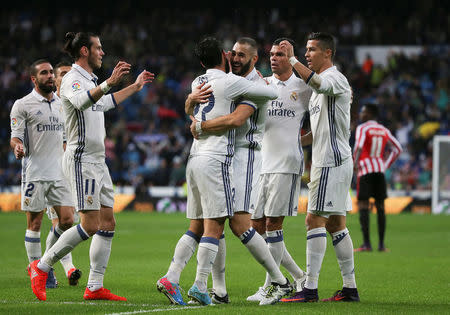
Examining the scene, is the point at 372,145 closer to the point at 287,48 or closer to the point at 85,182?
the point at 287,48

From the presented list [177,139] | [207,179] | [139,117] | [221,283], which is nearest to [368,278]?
[221,283]

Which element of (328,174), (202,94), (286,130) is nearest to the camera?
(202,94)

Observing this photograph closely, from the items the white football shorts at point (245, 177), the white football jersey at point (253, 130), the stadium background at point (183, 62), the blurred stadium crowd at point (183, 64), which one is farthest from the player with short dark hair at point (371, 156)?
the blurred stadium crowd at point (183, 64)

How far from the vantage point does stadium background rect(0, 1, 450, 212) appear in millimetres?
26172

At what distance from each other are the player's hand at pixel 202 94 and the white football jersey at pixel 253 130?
46cm

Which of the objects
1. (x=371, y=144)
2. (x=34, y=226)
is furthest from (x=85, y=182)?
(x=371, y=144)

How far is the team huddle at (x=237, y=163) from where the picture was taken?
7.00m

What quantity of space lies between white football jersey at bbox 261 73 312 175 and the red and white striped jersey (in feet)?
18.4

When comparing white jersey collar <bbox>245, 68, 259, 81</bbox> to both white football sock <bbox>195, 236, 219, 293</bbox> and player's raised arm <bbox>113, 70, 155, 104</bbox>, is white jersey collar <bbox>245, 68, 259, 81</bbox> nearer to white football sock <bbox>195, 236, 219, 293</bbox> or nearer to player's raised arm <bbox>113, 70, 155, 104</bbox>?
player's raised arm <bbox>113, 70, 155, 104</bbox>

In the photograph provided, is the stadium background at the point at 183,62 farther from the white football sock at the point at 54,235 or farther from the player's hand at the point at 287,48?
the player's hand at the point at 287,48

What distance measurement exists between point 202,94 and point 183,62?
25.1m

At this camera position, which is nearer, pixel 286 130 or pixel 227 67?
pixel 227 67

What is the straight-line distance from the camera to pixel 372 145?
44.9 ft

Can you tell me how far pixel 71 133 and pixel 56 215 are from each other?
215cm
